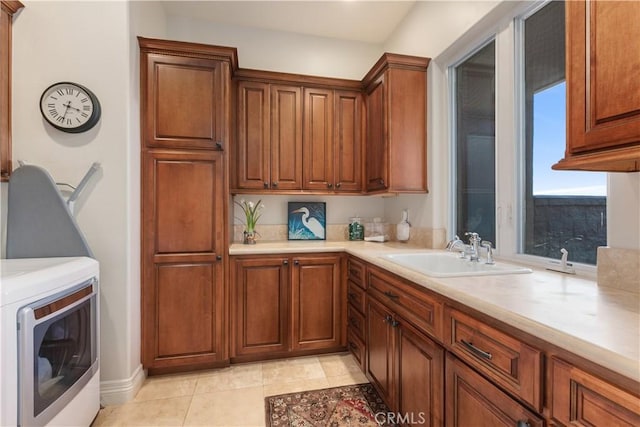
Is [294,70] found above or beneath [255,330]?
above

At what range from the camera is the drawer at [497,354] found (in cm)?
83

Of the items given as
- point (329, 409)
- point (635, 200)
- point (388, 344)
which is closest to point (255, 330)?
point (329, 409)

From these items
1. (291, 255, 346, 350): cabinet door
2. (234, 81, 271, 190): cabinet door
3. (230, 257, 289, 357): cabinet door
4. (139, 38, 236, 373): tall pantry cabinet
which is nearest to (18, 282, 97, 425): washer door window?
(139, 38, 236, 373): tall pantry cabinet

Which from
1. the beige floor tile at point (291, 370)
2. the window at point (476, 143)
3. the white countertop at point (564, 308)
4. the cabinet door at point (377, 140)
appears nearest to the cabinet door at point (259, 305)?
the beige floor tile at point (291, 370)

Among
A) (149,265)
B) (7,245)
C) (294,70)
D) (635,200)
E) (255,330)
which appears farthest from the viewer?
(294,70)

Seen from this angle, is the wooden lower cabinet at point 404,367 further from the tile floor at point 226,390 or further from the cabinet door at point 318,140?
the cabinet door at point 318,140

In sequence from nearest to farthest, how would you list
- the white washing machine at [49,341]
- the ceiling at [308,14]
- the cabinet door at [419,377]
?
1. the white washing machine at [49,341]
2. the cabinet door at [419,377]
3. the ceiling at [308,14]

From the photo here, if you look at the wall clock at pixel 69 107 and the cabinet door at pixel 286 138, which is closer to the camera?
the wall clock at pixel 69 107

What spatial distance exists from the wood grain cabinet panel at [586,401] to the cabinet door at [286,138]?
7.46ft

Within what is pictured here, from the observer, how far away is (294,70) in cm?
309

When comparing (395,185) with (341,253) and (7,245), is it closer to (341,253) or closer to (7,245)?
(341,253)

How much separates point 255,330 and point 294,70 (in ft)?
8.24

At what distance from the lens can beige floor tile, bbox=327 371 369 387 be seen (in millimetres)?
2139

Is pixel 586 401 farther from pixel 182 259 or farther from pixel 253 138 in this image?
pixel 253 138
